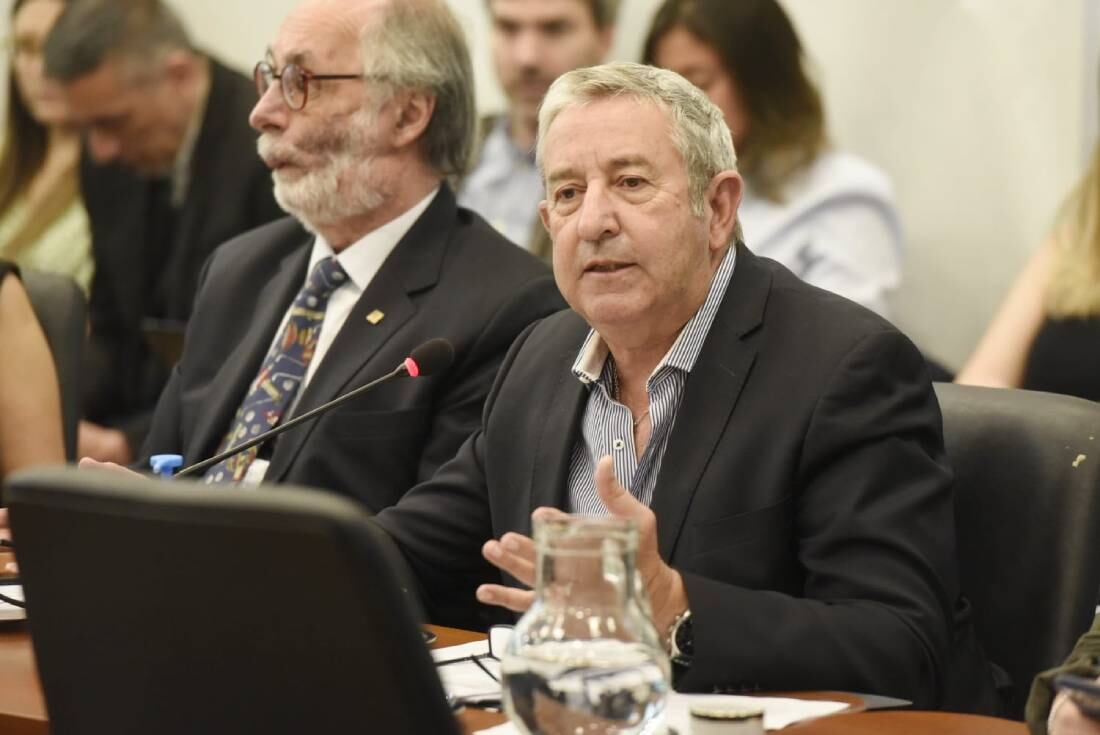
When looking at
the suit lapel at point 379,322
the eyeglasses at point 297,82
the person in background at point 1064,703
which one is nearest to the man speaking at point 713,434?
the person in background at point 1064,703

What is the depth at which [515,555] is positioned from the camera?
1721 millimetres

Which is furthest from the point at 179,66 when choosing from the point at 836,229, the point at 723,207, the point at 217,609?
the point at 217,609

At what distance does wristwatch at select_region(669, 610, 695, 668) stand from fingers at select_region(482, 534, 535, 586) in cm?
22

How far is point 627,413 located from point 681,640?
1.70ft

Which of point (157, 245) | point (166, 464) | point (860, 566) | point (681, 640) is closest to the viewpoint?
point (681, 640)

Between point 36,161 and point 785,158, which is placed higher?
point 785,158

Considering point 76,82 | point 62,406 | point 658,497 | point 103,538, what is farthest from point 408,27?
point 76,82

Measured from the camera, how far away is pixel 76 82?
563 centimetres

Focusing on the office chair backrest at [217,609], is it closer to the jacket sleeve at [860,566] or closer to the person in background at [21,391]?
the jacket sleeve at [860,566]

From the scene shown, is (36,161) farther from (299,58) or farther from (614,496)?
(614,496)

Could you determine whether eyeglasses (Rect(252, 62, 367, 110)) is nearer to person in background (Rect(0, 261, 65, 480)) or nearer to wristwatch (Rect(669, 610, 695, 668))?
person in background (Rect(0, 261, 65, 480))

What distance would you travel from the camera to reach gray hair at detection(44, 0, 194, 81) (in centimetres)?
555

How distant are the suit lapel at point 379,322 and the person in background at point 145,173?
1.99 m

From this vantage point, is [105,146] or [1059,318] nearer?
[1059,318]
